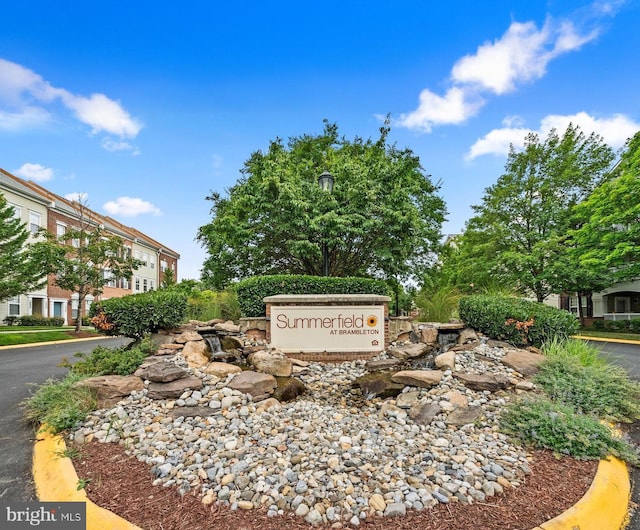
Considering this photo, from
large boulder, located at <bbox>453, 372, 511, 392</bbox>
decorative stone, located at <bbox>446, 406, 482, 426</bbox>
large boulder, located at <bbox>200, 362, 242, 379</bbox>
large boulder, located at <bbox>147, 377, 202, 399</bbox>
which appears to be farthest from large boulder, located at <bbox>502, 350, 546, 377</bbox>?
large boulder, located at <bbox>147, 377, 202, 399</bbox>

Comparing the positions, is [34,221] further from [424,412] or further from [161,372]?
[424,412]

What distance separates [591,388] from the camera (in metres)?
4.01

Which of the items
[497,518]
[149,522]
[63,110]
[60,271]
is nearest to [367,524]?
[497,518]

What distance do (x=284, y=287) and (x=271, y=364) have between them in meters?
2.18

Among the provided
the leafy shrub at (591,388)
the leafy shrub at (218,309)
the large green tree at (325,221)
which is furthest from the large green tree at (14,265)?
the leafy shrub at (591,388)

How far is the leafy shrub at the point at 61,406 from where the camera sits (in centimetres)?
338

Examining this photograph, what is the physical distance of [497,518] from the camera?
2086mm

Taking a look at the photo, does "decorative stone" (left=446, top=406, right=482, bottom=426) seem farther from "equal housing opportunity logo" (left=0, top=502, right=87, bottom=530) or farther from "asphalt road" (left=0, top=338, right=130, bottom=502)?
"asphalt road" (left=0, top=338, right=130, bottom=502)

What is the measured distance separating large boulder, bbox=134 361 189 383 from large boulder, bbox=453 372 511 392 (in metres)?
3.47

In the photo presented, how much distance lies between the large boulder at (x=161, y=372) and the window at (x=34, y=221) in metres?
23.9

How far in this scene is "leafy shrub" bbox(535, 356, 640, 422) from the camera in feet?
12.4

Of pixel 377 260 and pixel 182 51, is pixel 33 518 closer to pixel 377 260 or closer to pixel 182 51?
pixel 182 51

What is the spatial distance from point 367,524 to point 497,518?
0.79 meters

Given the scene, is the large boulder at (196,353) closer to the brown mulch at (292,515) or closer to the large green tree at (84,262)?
the brown mulch at (292,515)
